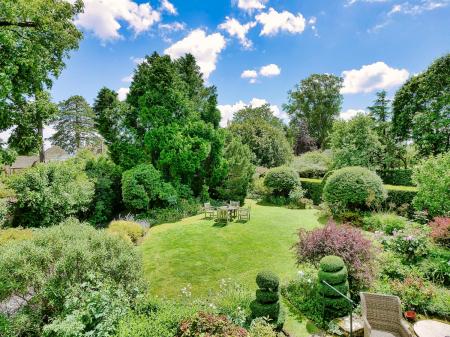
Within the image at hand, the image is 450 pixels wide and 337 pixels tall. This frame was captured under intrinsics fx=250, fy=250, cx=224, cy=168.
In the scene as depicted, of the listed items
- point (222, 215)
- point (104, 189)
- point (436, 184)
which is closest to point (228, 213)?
point (222, 215)

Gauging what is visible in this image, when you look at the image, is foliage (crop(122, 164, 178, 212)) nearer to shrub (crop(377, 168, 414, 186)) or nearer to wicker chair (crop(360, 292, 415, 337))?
wicker chair (crop(360, 292, 415, 337))

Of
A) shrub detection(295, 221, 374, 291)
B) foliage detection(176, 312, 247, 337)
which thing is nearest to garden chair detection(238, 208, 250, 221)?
shrub detection(295, 221, 374, 291)

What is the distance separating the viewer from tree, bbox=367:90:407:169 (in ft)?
75.9

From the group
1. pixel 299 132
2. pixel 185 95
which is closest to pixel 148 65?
pixel 185 95

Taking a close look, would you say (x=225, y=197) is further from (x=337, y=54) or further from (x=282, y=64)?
(x=337, y=54)

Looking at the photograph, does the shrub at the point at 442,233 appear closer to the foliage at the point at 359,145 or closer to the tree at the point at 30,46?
the foliage at the point at 359,145

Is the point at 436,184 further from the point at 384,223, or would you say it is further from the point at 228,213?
the point at 228,213

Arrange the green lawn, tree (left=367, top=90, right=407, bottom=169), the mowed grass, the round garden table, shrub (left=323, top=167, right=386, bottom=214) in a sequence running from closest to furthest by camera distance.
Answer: the round garden table < the green lawn < the mowed grass < shrub (left=323, top=167, right=386, bottom=214) < tree (left=367, top=90, right=407, bottom=169)

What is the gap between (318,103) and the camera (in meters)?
39.6

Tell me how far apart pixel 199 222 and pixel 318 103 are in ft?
108

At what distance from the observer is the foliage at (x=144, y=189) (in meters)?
15.0

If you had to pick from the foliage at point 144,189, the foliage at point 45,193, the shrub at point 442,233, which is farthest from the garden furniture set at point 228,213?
the shrub at point 442,233

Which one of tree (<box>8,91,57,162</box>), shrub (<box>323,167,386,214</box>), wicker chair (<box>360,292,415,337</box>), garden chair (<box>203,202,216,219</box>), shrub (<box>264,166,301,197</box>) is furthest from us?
shrub (<box>264,166,301,197</box>)

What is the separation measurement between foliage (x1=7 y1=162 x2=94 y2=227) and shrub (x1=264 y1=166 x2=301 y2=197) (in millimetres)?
12874
